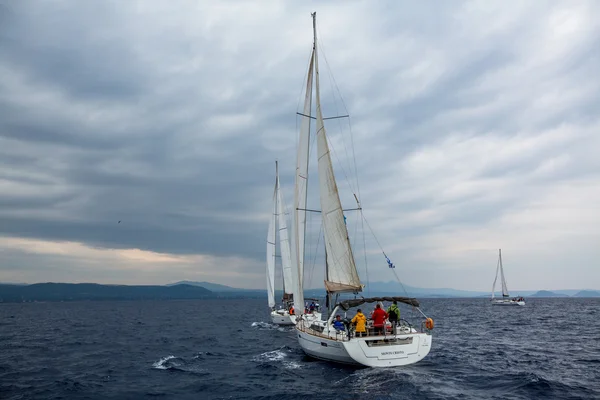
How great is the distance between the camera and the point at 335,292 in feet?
82.2

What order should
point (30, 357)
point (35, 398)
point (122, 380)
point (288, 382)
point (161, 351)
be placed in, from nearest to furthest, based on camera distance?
point (35, 398) < point (288, 382) < point (122, 380) < point (30, 357) < point (161, 351)

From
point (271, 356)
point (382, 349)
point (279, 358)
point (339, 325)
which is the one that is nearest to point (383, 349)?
point (382, 349)

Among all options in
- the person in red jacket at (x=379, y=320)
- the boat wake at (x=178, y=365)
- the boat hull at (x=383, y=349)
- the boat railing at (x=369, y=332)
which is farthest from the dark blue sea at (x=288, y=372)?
the person in red jacket at (x=379, y=320)

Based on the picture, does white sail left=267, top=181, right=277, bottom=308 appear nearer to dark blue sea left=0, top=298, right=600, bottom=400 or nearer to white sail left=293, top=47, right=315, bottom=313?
dark blue sea left=0, top=298, right=600, bottom=400

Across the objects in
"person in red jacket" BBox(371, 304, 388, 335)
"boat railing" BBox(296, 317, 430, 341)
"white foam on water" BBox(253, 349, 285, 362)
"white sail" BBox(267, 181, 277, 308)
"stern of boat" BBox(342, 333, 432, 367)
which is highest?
"white sail" BBox(267, 181, 277, 308)

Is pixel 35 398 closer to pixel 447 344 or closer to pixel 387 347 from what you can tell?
pixel 387 347

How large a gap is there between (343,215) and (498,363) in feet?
37.5

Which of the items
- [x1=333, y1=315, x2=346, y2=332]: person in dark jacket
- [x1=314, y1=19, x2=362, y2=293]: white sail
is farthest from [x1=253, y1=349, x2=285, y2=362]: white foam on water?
[x1=314, y1=19, x2=362, y2=293]: white sail

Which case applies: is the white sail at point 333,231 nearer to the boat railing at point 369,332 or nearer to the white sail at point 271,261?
the boat railing at point 369,332

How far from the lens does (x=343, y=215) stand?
82.3 ft

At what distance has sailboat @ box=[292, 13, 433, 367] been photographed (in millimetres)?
20703

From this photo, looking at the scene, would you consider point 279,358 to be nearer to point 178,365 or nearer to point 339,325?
point 339,325

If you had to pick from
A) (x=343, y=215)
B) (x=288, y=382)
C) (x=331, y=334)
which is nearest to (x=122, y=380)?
(x=288, y=382)

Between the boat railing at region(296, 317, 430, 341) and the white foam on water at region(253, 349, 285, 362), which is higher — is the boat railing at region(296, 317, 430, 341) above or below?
above
